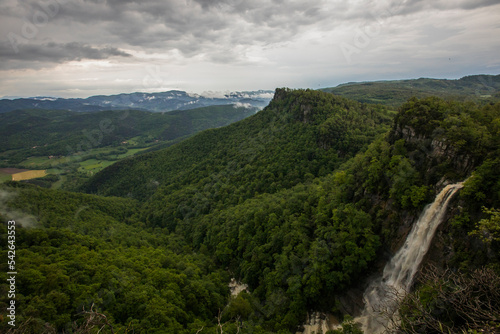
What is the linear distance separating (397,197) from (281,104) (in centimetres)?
9425

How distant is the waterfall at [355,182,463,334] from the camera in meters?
28.3

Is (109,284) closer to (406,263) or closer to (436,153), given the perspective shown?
(406,263)

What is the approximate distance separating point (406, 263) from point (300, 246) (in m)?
17.2

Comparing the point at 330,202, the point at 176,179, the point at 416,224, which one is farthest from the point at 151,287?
the point at 176,179

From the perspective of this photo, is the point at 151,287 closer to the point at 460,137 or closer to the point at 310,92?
the point at 460,137

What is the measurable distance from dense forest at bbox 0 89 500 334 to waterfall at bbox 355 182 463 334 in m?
1.23

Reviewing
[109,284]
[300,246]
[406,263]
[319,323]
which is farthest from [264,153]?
[406,263]

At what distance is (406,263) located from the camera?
30641mm

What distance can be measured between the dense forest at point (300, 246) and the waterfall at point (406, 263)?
1233 millimetres

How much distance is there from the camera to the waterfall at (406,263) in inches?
1114

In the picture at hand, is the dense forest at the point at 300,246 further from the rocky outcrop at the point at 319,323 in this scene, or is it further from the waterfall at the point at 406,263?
the waterfall at the point at 406,263

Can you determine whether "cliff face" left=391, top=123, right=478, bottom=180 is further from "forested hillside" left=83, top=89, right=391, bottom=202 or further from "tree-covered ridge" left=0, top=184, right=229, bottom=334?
"forested hillside" left=83, top=89, right=391, bottom=202

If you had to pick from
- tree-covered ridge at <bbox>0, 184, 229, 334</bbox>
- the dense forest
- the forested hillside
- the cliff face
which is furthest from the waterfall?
the forested hillside

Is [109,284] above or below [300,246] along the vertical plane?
above
